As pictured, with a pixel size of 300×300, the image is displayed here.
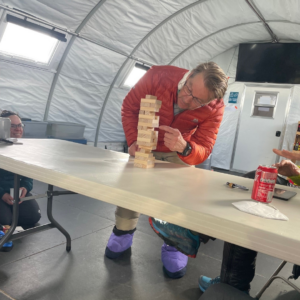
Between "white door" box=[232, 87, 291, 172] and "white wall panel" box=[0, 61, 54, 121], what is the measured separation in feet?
16.4

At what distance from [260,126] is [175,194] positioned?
23.1ft

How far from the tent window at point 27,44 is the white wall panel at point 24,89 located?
0.23m

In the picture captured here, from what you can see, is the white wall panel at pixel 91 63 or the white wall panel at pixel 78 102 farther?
the white wall panel at pixel 78 102

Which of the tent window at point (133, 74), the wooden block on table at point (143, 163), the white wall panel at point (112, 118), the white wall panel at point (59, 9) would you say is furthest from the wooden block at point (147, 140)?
the tent window at point (133, 74)

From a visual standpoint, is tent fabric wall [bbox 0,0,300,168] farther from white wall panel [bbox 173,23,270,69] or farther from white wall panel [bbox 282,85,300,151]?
white wall panel [bbox 282,85,300,151]

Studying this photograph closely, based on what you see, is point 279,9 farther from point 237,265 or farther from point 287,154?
point 237,265

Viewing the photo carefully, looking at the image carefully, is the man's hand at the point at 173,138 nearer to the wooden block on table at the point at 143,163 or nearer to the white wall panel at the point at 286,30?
the wooden block on table at the point at 143,163

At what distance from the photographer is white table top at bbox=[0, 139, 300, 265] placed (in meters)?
0.83

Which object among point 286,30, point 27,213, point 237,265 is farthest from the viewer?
point 286,30

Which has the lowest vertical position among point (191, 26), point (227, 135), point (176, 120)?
point (227, 135)

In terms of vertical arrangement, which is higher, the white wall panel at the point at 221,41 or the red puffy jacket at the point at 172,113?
the white wall panel at the point at 221,41

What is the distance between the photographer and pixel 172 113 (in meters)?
2.12

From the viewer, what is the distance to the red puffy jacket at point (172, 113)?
2.03 meters

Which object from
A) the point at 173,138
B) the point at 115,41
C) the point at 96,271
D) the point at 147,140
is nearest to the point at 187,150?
the point at 173,138
